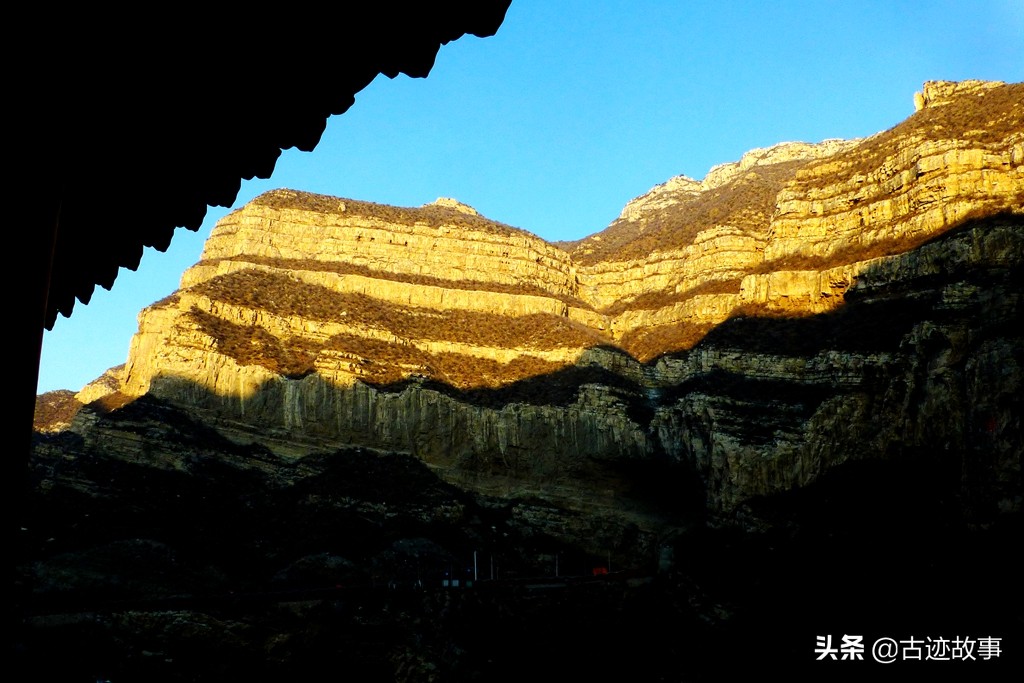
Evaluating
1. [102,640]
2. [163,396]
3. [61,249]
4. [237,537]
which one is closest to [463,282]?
[163,396]

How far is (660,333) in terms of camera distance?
81.4m

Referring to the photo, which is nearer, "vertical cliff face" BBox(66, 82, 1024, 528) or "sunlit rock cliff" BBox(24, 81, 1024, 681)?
"sunlit rock cliff" BBox(24, 81, 1024, 681)

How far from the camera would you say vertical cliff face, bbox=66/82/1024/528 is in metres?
52.7

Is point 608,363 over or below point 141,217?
over

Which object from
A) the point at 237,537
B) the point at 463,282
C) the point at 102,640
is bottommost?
the point at 102,640

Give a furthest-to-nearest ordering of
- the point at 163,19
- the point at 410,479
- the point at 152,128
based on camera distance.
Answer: the point at 410,479, the point at 152,128, the point at 163,19

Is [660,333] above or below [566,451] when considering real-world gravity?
above

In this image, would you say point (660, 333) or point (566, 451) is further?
point (660, 333)

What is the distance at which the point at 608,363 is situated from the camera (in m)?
77.3

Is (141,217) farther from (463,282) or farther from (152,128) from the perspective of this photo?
(463,282)

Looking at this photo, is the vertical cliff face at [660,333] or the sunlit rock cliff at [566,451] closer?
the sunlit rock cliff at [566,451]

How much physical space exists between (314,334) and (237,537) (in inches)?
933

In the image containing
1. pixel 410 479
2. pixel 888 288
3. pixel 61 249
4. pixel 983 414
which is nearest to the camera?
pixel 61 249

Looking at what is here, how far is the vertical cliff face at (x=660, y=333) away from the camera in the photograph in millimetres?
52719
